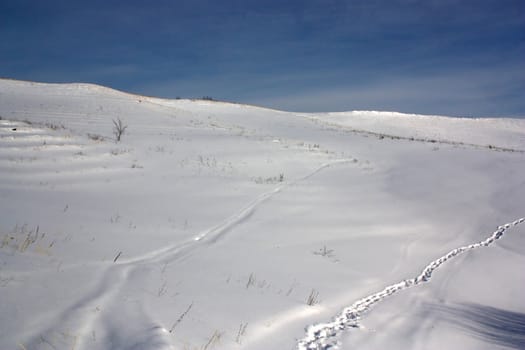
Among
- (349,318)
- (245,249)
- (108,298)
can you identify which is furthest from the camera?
(245,249)

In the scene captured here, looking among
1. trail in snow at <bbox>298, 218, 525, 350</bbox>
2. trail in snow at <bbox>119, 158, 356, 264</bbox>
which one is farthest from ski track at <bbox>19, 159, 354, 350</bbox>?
trail in snow at <bbox>298, 218, 525, 350</bbox>

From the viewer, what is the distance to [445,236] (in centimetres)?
810

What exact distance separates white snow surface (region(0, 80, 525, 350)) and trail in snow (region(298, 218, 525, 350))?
28 millimetres

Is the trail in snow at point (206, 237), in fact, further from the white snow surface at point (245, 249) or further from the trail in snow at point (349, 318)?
the trail in snow at point (349, 318)

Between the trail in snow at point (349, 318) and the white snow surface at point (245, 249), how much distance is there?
0.09 ft

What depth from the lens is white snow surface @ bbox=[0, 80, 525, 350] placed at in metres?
3.57

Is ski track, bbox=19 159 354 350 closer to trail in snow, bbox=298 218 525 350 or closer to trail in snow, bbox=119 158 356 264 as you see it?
trail in snow, bbox=119 158 356 264

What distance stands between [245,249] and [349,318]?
92.8 inches

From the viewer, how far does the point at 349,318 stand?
434 centimetres

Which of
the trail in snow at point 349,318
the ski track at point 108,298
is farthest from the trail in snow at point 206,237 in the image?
the trail in snow at point 349,318

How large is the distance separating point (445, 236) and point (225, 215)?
471cm

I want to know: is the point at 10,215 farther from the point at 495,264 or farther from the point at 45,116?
the point at 45,116

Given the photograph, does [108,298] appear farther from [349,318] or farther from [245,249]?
[245,249]

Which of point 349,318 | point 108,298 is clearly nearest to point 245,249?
point 349,318
